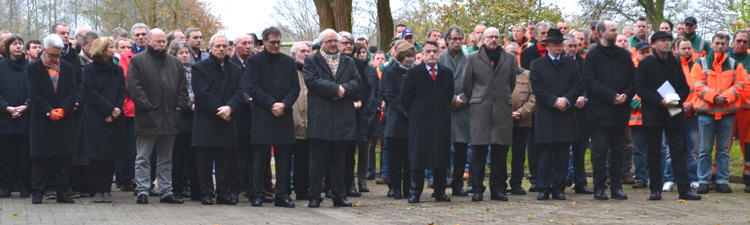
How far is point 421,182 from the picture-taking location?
12.0m

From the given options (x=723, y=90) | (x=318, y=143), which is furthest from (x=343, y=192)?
(x=723, y=90)

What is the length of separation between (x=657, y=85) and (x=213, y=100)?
5136mm

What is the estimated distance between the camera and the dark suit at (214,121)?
11.4m

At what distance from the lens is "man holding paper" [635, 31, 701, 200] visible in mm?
12117

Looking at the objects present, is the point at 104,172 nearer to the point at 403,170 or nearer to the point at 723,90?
the point at 403,170

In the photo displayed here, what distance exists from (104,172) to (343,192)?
2776mm

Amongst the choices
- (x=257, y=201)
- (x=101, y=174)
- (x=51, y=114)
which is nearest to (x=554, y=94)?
(x=257, y=201)

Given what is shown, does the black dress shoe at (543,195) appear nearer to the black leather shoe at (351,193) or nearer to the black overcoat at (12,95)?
the black leather shoe at (351,193)

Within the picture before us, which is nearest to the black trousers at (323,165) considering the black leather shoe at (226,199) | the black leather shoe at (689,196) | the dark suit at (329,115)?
the dark suit at (329,115)

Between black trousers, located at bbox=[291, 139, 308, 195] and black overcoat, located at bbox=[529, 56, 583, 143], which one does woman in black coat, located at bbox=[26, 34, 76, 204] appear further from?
black overcoat, located at bbox=[529, 56, 583, 143]

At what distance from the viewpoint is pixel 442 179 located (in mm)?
12125

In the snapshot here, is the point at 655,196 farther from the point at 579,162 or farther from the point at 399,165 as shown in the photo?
the point at 399,165

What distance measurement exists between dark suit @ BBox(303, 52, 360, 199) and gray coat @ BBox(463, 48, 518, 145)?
1.56 meters

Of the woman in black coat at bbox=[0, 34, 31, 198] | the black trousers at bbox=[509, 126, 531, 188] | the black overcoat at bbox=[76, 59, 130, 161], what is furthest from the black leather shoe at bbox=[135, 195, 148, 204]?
the black trousers at bbox=[509, 126, 531, 188]
